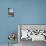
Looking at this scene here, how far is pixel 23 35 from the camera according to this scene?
8.11ft

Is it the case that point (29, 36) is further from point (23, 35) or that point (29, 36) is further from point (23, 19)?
point (23, 19)

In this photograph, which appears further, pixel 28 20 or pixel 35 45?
pixel 28 20

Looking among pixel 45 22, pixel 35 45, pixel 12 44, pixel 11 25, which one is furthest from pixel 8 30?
pixel 45 22

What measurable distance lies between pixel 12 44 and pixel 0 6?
86cm

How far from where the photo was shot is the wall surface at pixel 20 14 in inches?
101

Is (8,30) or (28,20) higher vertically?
(28,20)

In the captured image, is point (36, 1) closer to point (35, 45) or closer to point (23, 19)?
point (23, 19)

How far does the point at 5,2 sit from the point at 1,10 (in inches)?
7.8

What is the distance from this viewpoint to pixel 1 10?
2.58 meters

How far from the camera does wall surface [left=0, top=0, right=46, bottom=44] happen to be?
257 centimetres

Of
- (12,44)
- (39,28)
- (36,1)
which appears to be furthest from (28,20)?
(12,44)

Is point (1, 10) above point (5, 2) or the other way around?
the other way around

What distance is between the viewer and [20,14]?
102 inches

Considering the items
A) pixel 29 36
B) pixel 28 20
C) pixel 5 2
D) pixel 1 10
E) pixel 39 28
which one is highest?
pixel 5 2
